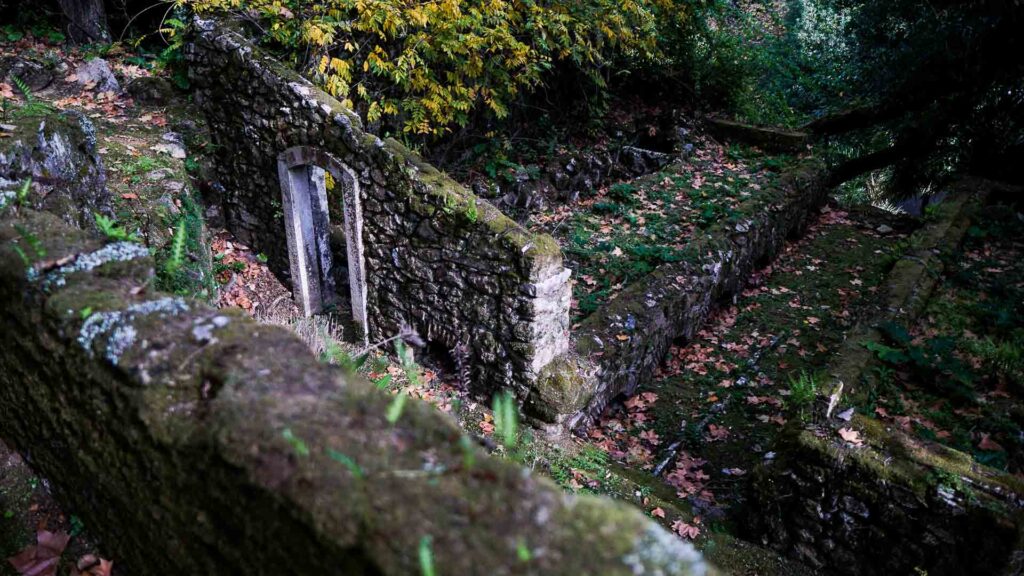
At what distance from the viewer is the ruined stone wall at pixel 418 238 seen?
5.72 meters

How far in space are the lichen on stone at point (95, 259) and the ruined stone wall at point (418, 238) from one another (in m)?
3.33

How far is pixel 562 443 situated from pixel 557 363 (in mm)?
798

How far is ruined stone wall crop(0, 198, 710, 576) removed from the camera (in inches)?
57.0

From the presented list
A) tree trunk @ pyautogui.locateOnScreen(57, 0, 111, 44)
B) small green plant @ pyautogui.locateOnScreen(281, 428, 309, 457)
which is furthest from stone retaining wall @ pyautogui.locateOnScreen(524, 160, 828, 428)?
tree trunk @ pyautogui.locateOnScreen(57, 0, 111, 44)

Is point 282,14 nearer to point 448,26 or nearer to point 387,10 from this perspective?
point 387,10

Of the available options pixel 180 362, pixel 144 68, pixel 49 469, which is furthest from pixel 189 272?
pixel 144 68

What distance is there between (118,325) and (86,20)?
30.2 feet

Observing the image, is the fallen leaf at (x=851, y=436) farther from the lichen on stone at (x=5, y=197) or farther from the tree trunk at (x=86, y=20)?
the tree trunk at (x=86, y=20)

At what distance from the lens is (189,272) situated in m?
5.65

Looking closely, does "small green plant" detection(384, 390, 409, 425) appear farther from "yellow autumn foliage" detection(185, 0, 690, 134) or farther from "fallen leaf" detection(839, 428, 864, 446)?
"yellow autumn foliage" detection(185, 0, 690, 134)

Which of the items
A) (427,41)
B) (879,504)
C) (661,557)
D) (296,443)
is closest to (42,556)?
(296,443)

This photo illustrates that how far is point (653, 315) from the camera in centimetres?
735

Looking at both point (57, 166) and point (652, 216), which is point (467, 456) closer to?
point (57, 166)

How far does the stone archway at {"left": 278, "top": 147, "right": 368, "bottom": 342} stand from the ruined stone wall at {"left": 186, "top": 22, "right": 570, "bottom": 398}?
0.09 metres
